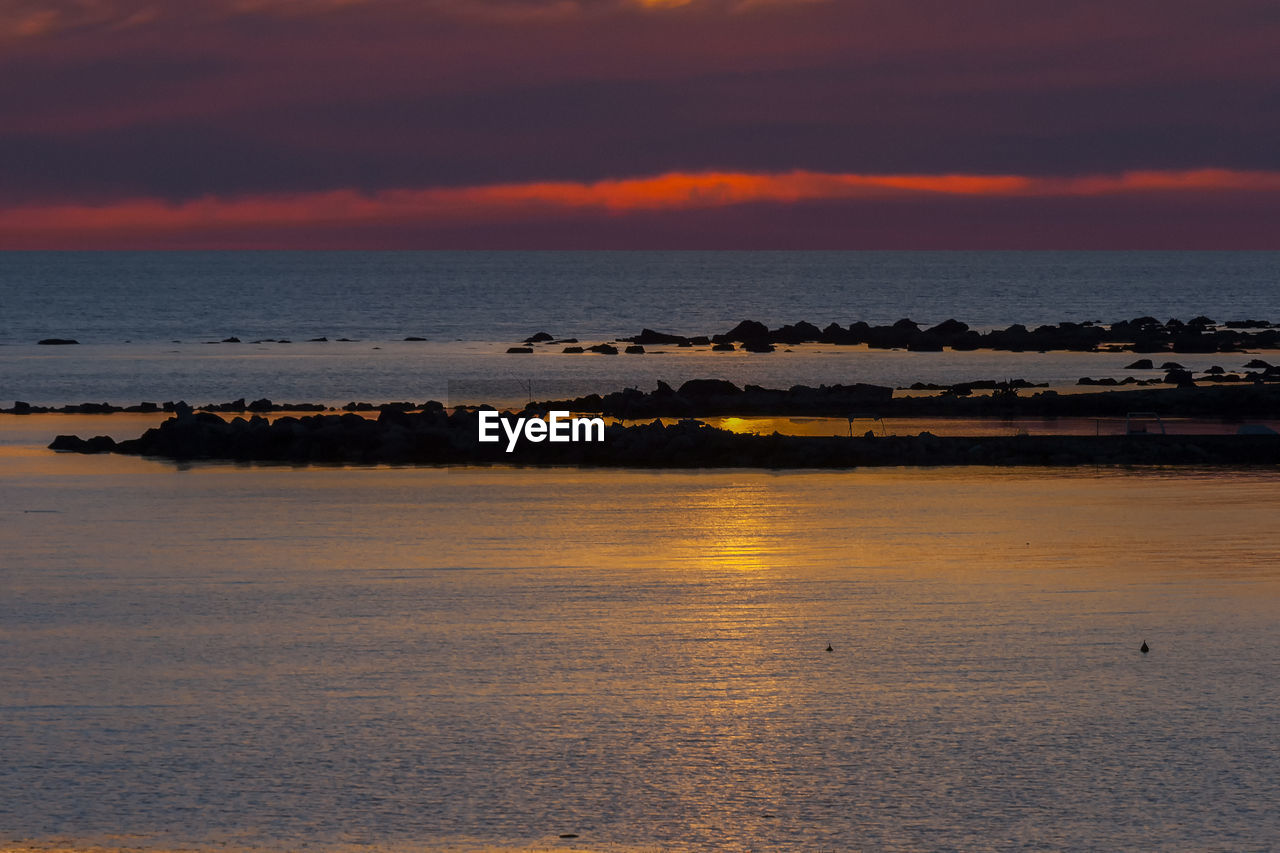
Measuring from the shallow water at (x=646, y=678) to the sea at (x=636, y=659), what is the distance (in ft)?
0.17

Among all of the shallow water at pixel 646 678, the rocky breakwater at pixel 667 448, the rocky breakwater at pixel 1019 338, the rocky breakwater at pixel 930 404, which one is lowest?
the shallow water at pixel 646 678

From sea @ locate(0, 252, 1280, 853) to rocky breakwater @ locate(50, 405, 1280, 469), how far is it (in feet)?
4.43

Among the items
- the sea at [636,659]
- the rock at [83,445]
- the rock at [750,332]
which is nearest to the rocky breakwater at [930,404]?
the rock at [83,445]

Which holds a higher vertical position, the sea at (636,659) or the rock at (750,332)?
the rock at (750,332)

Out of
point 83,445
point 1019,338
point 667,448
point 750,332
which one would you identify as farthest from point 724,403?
point 750,332

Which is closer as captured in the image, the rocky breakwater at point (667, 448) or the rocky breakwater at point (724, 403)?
the rocky breakwater at point (667, 448)

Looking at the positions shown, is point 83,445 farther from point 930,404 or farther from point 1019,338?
point 1019,338

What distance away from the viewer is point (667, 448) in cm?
3531

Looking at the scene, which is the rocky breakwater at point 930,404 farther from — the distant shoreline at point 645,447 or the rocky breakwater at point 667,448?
the rocky breakwater at point 667,448

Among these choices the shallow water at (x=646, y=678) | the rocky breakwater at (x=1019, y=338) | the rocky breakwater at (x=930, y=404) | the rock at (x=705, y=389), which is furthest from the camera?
the rocky breakwater at (x=1019, y=338)

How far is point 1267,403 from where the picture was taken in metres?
45.3

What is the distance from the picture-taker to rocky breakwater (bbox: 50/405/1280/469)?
34375 millimetres

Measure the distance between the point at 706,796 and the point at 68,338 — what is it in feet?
328

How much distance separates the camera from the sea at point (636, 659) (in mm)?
11117
